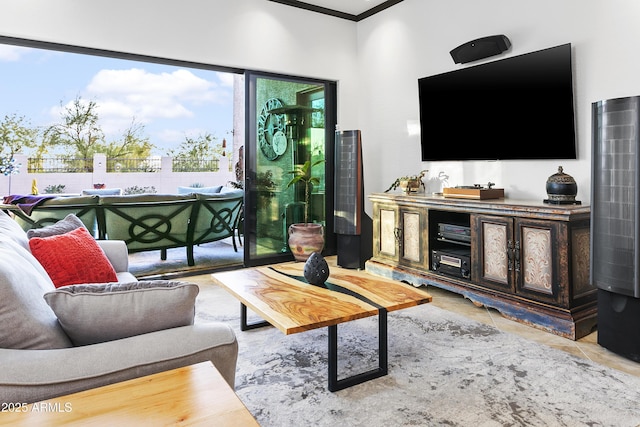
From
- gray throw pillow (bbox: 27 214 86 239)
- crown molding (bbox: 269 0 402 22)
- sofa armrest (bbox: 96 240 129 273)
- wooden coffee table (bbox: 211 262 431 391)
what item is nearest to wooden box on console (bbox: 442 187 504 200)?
wooden coffee table (bbox: 211 262 431 391)

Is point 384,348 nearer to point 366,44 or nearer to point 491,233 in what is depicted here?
point 491,233

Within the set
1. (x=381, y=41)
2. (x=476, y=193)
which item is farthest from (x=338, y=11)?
(x=476, y=193)

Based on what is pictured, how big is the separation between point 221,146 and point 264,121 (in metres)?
6.01

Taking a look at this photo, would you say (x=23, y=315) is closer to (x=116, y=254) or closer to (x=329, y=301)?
(x=329, y=301)

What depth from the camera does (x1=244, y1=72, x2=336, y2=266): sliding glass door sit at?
4707 mm

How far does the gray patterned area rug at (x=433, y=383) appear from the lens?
70.0 inches

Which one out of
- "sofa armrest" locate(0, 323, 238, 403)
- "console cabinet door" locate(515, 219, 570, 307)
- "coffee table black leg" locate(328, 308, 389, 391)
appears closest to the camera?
"sofa armrest" locate(0, 323, 238, 403)

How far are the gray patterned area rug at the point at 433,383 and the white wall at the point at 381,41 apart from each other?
1.43m

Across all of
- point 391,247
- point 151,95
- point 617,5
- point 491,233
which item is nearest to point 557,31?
point 617,5

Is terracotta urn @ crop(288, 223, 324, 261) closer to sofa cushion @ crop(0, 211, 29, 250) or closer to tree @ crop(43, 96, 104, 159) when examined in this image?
sofa cushion @ crop(0, 211, 29, 250)

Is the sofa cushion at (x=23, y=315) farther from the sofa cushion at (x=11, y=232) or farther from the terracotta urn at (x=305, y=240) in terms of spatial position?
the terracotta urn at (x=305, y=240)

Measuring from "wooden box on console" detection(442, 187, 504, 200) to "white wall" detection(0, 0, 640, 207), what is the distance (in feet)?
0.67

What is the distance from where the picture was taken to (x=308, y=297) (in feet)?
7.24

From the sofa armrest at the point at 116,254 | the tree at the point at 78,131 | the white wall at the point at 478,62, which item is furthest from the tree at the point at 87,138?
the sofa armrest at the point at 116,254
